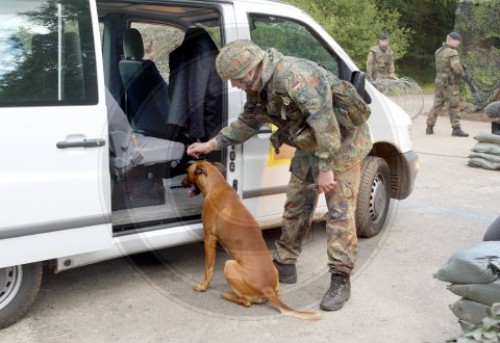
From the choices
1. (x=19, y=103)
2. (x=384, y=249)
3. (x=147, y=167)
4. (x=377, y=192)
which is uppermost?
(x=19, y=103)

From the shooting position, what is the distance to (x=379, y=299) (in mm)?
3811

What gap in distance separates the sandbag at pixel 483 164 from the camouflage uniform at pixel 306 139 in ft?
15.7

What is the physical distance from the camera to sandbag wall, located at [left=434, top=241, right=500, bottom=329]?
291 centimetres

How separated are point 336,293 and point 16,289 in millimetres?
1892

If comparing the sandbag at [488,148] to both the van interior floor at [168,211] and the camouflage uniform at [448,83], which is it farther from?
the van interior floor at [168,211]

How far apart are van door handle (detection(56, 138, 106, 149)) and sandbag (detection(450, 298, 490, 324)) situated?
2.11 m

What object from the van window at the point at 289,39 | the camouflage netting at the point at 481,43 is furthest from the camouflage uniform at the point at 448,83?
the van window at the point at 289,39

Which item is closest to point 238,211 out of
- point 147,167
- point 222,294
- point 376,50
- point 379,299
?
point 222,294

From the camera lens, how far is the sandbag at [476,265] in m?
2.91

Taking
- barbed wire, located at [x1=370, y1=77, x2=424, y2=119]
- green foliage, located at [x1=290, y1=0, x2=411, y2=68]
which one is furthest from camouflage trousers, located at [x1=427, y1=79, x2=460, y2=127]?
green foliage, located at [x1=290, y1=0, x2=411, y2=68]

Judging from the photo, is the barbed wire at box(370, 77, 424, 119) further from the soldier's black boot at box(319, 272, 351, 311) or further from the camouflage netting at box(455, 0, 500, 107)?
the soldier's black boot at box(319, 272, 351, 311)

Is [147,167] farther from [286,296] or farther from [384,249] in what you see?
[384,249]

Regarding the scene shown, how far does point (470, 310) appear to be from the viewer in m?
3.03

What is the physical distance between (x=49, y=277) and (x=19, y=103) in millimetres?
1535
